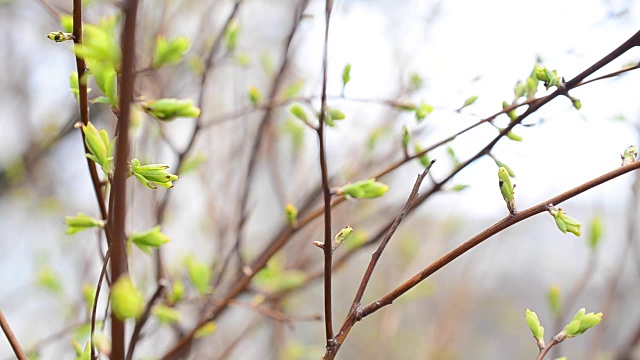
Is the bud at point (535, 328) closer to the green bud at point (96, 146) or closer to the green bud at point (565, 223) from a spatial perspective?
the green bud at point (565, 223)

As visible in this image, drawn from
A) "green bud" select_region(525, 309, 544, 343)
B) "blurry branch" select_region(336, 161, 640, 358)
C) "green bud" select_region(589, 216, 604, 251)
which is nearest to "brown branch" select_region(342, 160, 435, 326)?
"blurry branch" select_region(336, 161, 640, 358)

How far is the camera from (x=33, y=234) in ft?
5.52

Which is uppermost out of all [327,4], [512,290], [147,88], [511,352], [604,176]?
[147,88]

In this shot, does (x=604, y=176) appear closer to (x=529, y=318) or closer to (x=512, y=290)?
(x=529, y=318)

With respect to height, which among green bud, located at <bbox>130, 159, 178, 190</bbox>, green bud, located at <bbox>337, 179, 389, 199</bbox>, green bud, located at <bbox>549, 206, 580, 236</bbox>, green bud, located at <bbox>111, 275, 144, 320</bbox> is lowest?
green bud, located at <bbox>111, 275, 144, 320</bbox>

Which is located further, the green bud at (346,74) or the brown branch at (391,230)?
the green bud at (346,74)

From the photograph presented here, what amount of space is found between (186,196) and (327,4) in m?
1.31

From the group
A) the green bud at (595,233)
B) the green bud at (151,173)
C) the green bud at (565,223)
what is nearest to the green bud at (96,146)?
the green bud at (151,173)

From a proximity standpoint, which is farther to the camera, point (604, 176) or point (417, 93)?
point (417, 93)

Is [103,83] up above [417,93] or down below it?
below

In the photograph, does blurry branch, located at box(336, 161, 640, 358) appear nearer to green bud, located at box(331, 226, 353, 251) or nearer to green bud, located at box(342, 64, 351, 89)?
green bud, located at box(331, 226, 353, 251)

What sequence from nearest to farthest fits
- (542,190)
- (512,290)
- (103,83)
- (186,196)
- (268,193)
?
(103,83) → (542,190) → (186,196) → (268,193) → (512,290)

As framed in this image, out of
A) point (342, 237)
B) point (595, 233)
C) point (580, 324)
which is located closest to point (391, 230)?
point (342, 237)

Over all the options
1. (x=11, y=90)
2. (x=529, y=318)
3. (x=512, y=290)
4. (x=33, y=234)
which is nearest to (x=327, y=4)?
(x=529, y=318)
